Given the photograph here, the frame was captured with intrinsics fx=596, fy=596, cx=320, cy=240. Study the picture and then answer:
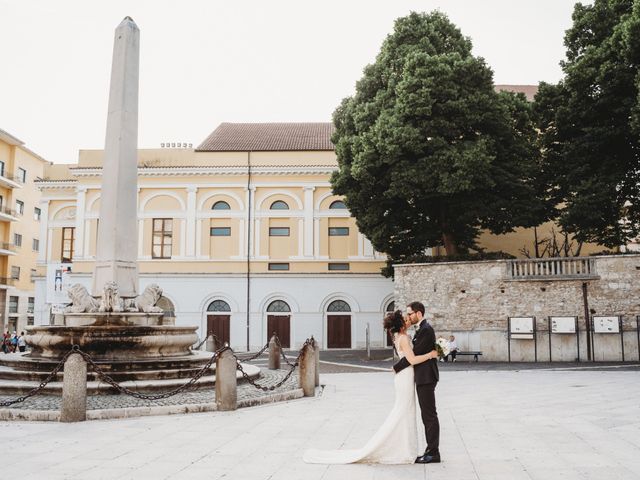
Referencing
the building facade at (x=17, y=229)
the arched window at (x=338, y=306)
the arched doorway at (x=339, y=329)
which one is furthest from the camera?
the building facade at (x=17, y=229)

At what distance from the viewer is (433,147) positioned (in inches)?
971

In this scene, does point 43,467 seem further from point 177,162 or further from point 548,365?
point 177,162

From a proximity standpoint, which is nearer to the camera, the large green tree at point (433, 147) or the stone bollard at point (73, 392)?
the stone bollard at point (73, 392)

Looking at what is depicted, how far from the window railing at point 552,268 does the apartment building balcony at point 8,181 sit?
3857 cm

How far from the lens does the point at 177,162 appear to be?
36500mm

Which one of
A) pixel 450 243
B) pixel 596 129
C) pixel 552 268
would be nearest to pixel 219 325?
pixel 450 243

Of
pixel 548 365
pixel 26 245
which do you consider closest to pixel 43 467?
pixel 548 365

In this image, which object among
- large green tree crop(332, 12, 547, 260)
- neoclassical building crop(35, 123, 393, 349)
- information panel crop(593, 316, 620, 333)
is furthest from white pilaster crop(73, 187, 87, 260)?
information panel crop(593, 316, 620, 333)

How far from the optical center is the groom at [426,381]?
6590 mm

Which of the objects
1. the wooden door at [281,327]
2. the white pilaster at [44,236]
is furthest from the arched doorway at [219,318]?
the white pilaster at [44,236]

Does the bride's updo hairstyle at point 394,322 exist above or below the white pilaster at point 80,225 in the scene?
below

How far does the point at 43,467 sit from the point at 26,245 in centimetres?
5067

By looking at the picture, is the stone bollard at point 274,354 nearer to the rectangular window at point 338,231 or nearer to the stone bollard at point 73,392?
the stone bollard at point 73,392

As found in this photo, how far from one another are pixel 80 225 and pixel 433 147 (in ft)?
74.1
